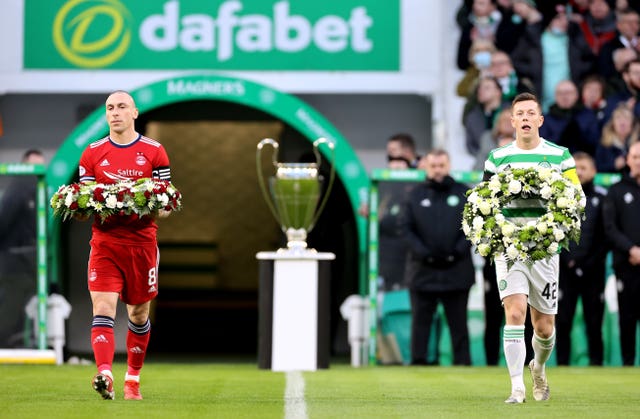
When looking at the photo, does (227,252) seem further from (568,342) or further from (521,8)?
(568,342)

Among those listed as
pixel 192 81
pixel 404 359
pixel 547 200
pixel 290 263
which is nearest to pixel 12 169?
pixel 192 81

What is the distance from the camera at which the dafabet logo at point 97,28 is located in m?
18.6

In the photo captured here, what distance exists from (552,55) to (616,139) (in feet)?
5.51

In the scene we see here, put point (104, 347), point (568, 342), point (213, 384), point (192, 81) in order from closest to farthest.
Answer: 1. point (104, 347)
2. point (213, 384)
3. point (568, 342)
4. point (192, 81)

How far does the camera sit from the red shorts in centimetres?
984

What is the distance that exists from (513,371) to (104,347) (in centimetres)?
277

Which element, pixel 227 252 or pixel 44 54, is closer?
pixel 44 54

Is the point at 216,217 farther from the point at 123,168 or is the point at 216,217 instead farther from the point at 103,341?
the point at 103,341

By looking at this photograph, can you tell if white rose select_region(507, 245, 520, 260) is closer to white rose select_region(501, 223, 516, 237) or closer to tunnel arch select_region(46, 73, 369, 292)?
white rose select_region(501, 223, 516, 237)

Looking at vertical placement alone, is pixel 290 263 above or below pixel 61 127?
below

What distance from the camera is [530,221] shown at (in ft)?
32.7

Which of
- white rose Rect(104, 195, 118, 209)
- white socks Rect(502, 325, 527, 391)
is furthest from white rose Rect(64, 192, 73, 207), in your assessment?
white socks Rect(502, 325, 527, 391)

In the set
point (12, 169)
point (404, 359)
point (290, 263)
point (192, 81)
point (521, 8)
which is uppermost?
point (521, 8)

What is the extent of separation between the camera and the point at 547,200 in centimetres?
989
